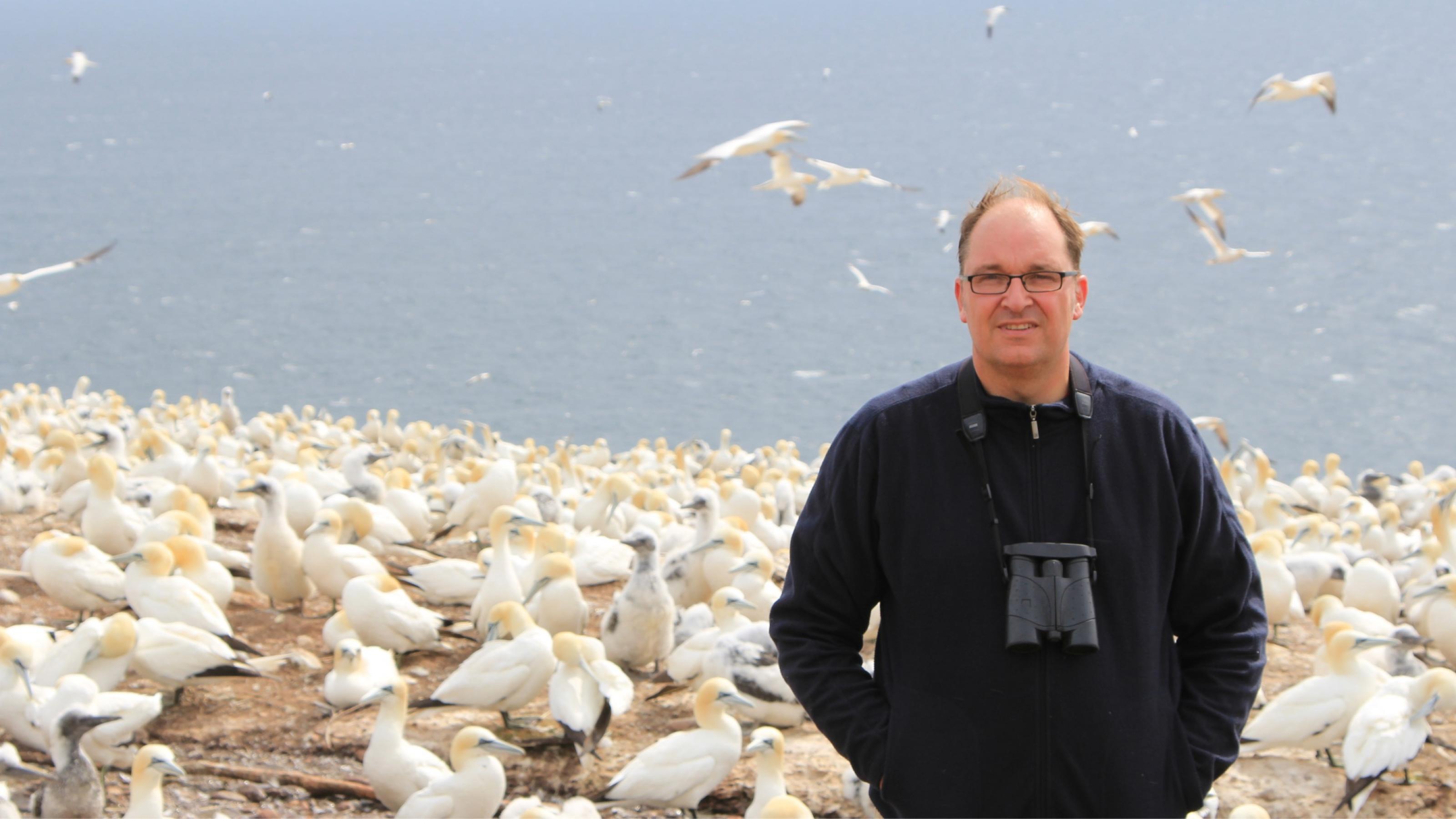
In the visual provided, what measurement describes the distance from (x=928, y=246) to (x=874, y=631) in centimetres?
3710

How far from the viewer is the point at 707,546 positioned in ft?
25.2

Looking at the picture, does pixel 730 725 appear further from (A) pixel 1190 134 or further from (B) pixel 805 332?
(A) pixel 1190 134

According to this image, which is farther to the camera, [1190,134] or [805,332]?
[1190,134]

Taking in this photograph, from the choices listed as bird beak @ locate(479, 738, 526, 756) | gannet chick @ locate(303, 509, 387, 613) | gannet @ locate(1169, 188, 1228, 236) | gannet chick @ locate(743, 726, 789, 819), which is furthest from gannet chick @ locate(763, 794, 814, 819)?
gannet @ locate(1169, 188, 1228, 236)

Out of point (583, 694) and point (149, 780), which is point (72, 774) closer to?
point (149, 780)

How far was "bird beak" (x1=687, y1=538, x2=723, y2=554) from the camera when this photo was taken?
7.68 metres

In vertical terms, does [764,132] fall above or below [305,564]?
above

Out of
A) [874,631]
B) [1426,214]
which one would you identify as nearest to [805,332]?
[1426,214]

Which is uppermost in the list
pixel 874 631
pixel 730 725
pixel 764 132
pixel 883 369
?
pixel 764 132

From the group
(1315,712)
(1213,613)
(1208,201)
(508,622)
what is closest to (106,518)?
(508,622)

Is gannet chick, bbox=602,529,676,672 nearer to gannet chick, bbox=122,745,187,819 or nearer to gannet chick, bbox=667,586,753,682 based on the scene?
gannet chick, bbox=667,586,753,682

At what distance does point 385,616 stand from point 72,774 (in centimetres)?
171

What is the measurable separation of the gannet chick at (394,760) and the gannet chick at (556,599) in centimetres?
156

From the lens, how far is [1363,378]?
2781 centimetres
